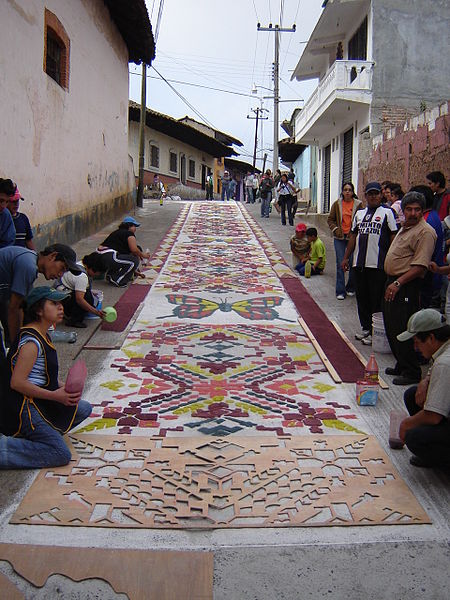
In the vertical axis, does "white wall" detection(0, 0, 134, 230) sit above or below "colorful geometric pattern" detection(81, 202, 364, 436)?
above

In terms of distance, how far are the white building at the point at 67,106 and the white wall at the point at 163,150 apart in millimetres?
11009

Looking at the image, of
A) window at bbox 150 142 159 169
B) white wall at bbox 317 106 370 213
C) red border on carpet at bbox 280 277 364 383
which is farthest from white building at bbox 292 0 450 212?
window at bbox 150 142 159 169

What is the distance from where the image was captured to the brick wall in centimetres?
913

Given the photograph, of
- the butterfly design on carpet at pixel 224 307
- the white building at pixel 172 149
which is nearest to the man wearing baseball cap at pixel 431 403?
the butterfly design on carpet at pixel 224 307

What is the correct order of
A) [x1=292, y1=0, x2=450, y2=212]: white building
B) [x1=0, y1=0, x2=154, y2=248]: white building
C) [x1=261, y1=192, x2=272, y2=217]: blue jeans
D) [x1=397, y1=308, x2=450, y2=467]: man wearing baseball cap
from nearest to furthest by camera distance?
[x1=397, y1=308, x2=450, y2=467]: man wearing baseball cap, [x1=0, y1=0, x2=154, y2=248]: white building, [x1=292, y1=0, x2=450, y2=212]: white building, [x1=261, y1=192, x2=272, y2=217]: blue jeans

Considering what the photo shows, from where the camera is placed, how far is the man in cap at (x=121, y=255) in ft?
30.1

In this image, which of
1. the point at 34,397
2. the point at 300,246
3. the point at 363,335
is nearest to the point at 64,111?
the point at 300,246

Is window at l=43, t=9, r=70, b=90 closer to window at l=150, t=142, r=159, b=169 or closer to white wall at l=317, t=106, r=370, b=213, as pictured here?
white wall at l=317, t=106, r=370, b=213

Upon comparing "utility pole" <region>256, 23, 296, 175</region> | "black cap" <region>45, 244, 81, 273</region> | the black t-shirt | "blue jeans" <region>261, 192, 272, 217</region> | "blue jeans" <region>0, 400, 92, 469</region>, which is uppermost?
"utility pole" <region>256, 23, 296, 175</region>

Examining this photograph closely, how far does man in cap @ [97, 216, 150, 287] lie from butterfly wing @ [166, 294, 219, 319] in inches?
32.4

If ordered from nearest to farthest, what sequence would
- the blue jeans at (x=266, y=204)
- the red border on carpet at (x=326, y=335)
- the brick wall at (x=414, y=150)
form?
1. the red border on carpet at (x=326, y=335)
2. the brick wall at (x=414, y=150)
3. the blue jeans at (x=266, y=204)

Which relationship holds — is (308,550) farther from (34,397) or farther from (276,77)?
(276,77)

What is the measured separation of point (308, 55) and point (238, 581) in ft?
74.1

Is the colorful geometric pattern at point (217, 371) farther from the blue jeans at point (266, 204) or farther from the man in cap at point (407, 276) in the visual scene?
the blue jeans at point (266, 204)
